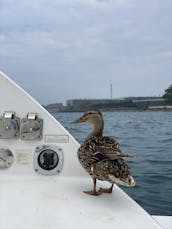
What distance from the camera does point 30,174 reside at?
8.02ft

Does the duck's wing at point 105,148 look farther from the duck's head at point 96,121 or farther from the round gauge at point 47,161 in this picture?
the round gauge at point 47,161

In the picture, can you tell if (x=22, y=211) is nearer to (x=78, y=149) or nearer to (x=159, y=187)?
(x=78, y=149)

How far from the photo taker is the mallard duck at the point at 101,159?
201cm

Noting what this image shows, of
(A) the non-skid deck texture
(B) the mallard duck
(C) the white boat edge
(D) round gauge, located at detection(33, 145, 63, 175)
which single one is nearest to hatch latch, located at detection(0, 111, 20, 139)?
(C) the white boat edge

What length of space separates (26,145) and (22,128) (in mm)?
114

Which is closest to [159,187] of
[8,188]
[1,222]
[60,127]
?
[60,127]

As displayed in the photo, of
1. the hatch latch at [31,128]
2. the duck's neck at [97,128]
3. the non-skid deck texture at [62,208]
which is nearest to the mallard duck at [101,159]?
the duck's neck at [97,128]

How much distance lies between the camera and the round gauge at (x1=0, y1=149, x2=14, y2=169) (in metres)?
2.46

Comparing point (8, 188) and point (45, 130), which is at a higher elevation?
point (45, 130)

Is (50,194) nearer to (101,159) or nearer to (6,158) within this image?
(101,159)

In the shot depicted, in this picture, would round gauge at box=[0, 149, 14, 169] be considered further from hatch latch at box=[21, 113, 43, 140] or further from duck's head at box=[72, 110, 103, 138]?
duck's head at box=[72, 110, 103, 138]

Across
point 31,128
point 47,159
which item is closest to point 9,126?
point 31,128

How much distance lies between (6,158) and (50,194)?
490 millimetres

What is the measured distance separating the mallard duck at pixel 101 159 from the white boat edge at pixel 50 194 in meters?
0.12
